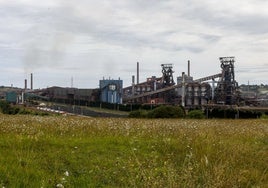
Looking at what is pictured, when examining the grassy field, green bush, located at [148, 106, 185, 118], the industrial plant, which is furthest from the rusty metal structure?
the grassy field

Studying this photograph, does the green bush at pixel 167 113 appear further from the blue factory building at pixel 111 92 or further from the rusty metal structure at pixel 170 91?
the blue factory building at pixel 111 92

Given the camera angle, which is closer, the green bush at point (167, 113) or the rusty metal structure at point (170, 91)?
the green bush at point (167, 113)

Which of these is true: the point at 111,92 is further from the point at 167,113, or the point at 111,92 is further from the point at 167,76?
the point at 167,113

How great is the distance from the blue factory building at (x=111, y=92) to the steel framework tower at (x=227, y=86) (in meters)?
24.5

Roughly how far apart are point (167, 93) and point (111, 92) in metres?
13.8

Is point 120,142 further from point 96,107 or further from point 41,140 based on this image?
point 96,107

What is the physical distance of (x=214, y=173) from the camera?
18.6 feet

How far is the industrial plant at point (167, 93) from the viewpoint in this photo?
84.8 m

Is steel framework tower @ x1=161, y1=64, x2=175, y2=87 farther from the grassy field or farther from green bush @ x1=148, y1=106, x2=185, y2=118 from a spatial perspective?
the grassy field

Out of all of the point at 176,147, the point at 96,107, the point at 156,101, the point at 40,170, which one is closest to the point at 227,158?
the point at 176,147

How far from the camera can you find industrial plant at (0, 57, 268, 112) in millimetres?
84750

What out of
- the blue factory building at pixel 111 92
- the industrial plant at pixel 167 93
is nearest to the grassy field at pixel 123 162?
the industrial plant at pixel 167 93

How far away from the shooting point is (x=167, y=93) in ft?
323

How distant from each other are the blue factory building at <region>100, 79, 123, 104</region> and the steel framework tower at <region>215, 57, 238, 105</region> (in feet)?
80.3
